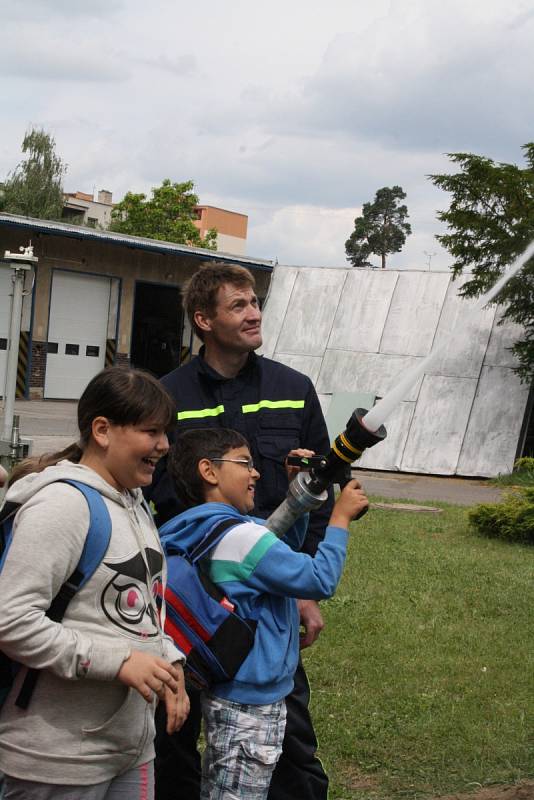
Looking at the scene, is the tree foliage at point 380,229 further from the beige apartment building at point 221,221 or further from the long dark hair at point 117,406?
the long dark hair at point 117,406

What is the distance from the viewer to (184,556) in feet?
9.88

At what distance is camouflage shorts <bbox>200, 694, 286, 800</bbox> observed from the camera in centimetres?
294

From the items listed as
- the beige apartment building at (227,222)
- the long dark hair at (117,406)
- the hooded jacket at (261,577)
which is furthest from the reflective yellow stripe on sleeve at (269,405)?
the beige apartment building at (227,222)

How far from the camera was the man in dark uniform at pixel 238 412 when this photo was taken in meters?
3.49

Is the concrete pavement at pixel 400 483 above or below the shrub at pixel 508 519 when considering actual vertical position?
below

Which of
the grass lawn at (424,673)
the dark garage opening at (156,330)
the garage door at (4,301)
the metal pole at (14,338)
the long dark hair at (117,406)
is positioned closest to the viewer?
the long dark hair at (117,406)

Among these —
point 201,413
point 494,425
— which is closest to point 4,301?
point 494,425

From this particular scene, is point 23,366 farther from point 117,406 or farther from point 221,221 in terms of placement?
point 221,221

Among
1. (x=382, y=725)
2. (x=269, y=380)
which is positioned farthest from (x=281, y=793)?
(x=382, y=725)

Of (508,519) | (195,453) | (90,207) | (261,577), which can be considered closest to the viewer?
(261,577)

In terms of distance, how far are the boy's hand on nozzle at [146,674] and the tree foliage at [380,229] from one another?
197ft

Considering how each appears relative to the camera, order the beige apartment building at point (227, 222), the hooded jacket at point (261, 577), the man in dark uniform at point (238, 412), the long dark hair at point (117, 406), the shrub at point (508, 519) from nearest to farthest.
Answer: the long dark hair at point (117, 406) < the hooded jacket at point (261, 577) < the man in dark uniform at point (238, 412) < the shrub at point (508, 519) < the beige apartment building at point (227, 222)

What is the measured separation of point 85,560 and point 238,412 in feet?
4.24

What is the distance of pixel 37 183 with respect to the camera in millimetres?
55406
